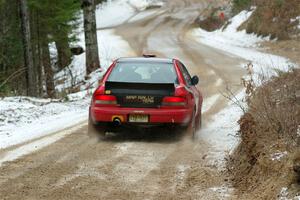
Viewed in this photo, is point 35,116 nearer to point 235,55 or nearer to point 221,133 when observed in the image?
point 221,133

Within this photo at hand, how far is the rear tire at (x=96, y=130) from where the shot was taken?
10.7m

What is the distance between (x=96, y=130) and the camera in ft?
35.3

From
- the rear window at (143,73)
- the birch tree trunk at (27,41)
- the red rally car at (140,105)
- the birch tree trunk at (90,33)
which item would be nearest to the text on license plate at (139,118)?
the red rally car at (140,105)

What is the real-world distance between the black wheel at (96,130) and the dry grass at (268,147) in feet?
8.79

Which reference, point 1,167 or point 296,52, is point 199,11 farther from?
point 1,167

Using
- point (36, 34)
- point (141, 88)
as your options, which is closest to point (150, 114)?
point (141, 88)

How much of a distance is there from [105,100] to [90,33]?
12.3m

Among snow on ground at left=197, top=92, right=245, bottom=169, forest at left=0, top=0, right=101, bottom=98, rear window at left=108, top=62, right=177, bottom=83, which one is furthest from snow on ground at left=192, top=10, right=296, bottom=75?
rear window at left=108, top=62, right=177, bottom=83

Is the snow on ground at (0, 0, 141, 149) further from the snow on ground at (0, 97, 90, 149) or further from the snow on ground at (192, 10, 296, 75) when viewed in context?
the snow on ground at (192, 10, 296, 75)

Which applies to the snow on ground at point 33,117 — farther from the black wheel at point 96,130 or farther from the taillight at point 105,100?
the taillight at point 105,100

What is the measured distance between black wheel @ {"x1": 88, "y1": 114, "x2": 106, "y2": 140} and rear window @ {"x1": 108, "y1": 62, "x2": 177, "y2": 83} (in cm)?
90

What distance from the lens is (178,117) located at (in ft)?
34.2

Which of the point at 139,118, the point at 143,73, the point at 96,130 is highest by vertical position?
the point at 143,73

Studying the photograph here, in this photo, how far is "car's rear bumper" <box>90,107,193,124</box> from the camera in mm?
10344
